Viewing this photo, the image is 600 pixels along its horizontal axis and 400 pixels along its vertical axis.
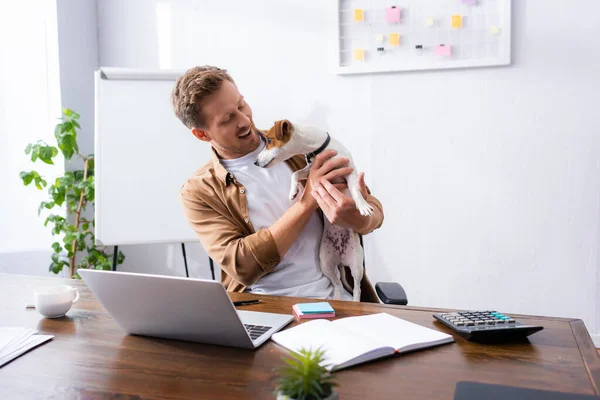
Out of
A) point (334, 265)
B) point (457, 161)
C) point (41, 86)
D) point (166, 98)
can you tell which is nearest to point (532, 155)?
point (457, 161)

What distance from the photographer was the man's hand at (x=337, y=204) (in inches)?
63.3

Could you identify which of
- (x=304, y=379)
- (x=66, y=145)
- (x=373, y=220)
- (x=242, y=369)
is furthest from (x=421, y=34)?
(x=304, y=379)

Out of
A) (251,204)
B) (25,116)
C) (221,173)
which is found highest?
(25,116)

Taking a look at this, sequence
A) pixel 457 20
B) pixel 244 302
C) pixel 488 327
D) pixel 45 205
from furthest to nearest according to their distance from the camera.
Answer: pixel 45 205 < pixel 457 20 < pixel 244 302 < pixel 488 327

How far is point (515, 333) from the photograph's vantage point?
113 cm

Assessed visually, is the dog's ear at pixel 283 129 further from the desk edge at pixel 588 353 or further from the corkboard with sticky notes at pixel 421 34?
the corkboard with sticky notes at pixel 421 34

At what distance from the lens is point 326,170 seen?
65.6 inches

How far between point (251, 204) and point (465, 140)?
148cm

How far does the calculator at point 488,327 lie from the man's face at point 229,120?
0.90 meters

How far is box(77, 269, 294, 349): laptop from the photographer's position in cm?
104

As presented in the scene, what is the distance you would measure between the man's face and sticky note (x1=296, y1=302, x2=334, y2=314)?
666 millimetres

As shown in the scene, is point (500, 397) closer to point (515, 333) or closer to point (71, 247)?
point (515, 333)

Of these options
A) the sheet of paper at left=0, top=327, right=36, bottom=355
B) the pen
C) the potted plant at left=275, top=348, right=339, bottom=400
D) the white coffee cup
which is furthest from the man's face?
the potted plant at left=275, top=348, right=339, bottom=400

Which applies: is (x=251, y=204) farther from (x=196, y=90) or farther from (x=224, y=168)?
(x=196, y=90)
